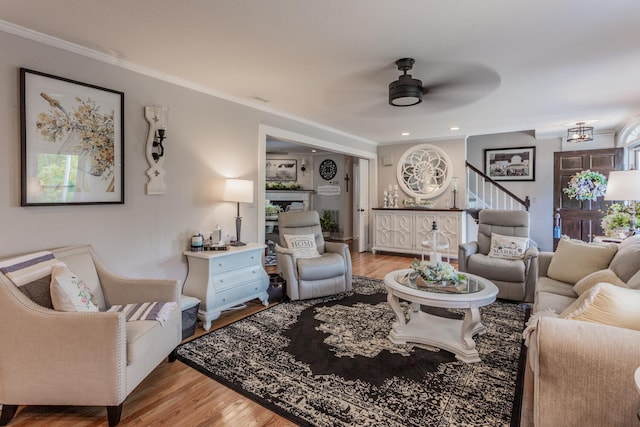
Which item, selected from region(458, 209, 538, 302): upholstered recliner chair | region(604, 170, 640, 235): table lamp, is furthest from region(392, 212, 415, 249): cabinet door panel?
region(604, 170, 640, 235): table lamp

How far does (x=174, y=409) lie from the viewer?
1.86 m

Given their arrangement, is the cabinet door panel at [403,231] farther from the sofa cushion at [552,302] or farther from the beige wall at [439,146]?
the sofa cushion at [552,302]

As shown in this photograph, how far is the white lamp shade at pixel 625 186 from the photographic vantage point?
3438 millimetres

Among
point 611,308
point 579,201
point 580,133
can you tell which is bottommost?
point 611,308

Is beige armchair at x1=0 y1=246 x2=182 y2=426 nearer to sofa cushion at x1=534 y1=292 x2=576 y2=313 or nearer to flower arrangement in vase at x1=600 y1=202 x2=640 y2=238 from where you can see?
sofa cushion at x1=534 y1=292 x2=576 y2=313

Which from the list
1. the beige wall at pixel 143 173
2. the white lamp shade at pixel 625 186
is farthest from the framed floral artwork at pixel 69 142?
the white lamp shade at pixel 625 186

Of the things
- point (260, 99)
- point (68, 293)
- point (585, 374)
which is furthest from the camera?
point (260, 99)

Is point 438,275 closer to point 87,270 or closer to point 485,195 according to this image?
point 87,270

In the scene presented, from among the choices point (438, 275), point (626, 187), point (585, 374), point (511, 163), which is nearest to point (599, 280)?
point (438, 275)

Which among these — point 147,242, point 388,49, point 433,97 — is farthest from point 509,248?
point 147,242

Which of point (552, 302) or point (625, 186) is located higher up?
point (625, 186)

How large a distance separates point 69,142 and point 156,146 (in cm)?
68

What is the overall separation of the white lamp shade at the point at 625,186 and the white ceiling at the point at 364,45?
2.88ft

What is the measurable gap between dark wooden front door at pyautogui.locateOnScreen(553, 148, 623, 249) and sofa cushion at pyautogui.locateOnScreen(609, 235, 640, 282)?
360 cm
